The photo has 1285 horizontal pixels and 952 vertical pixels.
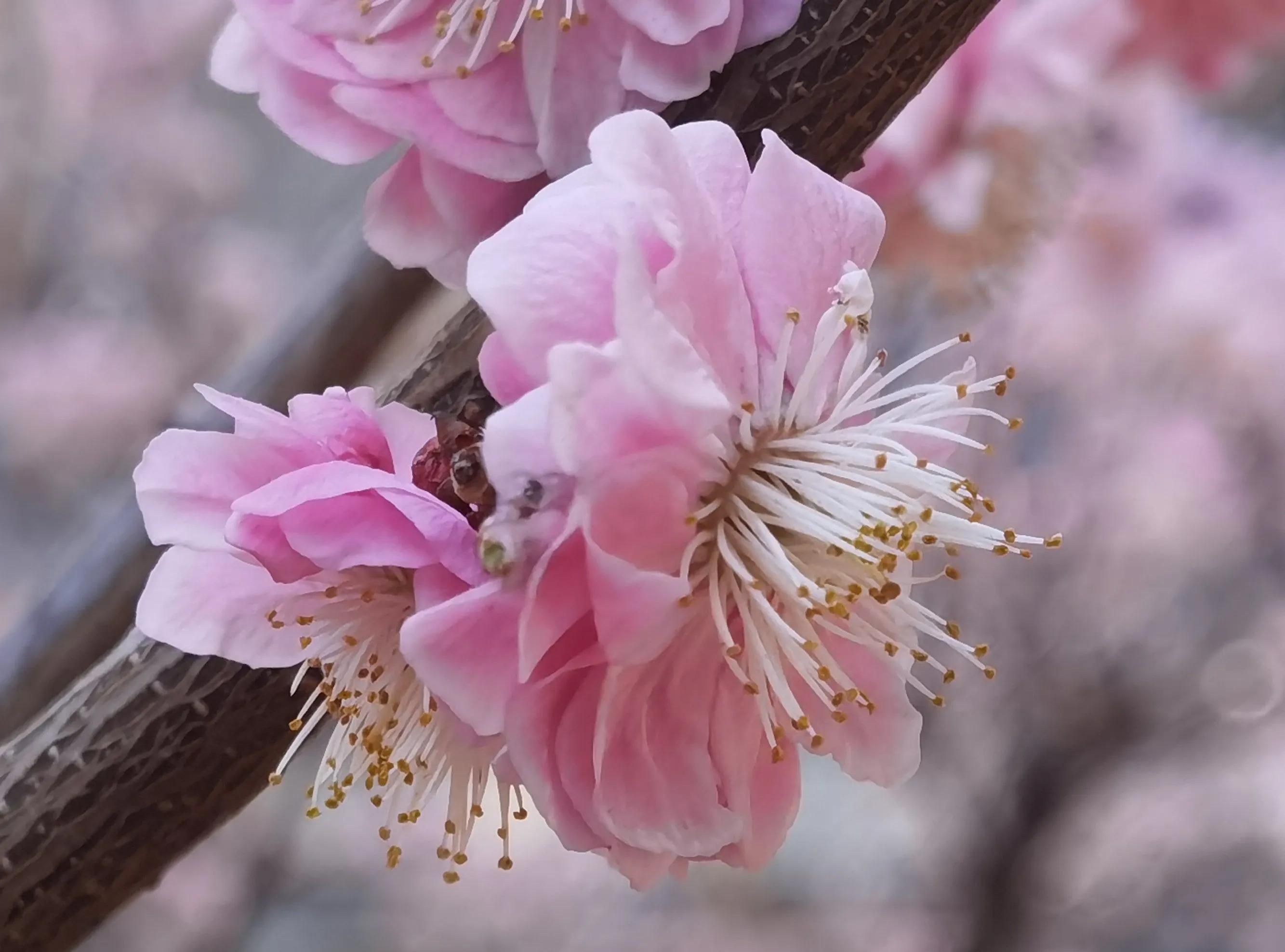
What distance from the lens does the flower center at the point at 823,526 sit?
7.6 inches

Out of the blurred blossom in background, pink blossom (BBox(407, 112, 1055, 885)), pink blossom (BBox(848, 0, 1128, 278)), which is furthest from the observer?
the blurred blossom in background

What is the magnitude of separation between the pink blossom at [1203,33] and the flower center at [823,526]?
1.53ft

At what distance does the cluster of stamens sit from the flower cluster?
0.15ft

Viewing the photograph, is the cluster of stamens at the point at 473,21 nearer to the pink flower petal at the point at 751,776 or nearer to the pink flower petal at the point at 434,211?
the pink flower petal at the point at 434,211

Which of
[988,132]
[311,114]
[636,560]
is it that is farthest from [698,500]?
[988,132]

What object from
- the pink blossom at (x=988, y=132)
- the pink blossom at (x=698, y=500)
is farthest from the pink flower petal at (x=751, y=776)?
the pink blossom at (x=988, y=132)

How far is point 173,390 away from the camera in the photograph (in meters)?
0.96

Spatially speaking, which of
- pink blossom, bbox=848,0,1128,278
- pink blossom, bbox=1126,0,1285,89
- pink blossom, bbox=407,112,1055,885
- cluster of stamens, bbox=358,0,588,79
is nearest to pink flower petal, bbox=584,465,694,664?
pink blossom, bbox=407,112,1055,885

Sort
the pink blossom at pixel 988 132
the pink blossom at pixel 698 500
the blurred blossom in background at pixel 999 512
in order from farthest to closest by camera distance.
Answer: the blurred blossom in background at pixel 999 512 → the pink blossom at pixel 988 132 → the pink blossom at pixel 698 500

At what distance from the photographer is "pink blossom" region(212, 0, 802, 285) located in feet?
0.70

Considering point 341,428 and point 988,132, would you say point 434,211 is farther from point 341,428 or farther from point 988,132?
point 988,132

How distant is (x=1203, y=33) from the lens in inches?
22.6

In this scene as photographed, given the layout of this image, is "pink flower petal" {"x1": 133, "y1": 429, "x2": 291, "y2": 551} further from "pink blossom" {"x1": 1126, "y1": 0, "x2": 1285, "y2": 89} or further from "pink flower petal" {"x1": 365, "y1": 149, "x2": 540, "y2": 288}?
"pink blossom" {"x1": 1126, "y1": 0, "x2": 1285, "y2": 89}

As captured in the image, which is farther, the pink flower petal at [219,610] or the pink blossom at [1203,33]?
the pink blossom at [1203,33]
